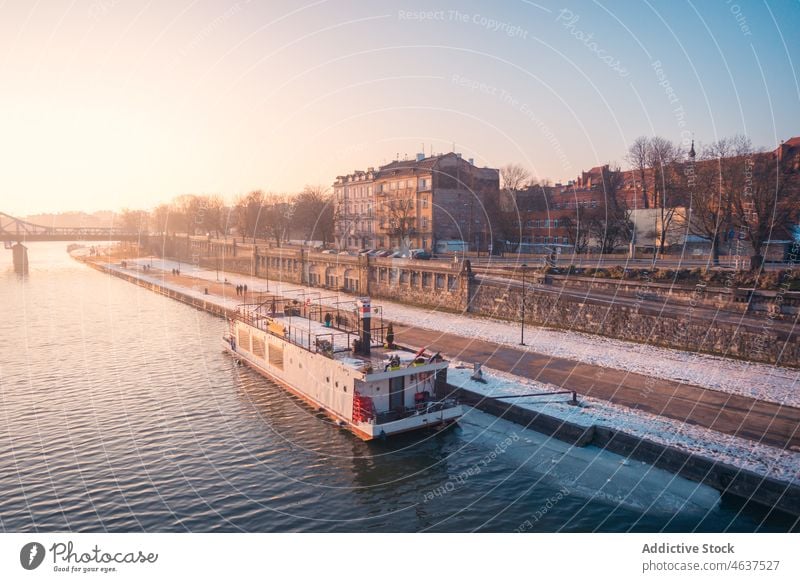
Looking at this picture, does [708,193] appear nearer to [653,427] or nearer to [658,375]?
[658,375]

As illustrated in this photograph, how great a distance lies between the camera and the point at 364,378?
2172 cm

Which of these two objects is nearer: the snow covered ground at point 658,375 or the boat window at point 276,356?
the snow covered ground at point 658,375

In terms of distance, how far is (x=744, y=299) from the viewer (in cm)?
3212

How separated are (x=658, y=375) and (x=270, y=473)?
18299 mm

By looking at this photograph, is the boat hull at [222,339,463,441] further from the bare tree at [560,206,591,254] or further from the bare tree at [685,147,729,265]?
the bare tree at [560,206,591,254]

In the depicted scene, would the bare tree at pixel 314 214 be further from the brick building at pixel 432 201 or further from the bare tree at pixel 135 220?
the bare tree at pixel 135 220

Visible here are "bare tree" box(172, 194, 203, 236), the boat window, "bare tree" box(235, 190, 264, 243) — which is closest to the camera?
the boat window

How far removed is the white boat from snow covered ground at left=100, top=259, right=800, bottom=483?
3.17m

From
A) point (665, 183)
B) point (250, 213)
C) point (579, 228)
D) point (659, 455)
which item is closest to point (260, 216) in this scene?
point (250, 213)

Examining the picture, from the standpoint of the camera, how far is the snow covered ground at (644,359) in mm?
24852

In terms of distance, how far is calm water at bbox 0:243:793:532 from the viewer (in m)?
16.3

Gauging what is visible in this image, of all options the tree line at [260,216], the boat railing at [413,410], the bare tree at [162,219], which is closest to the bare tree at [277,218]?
the tree line at [260,216]

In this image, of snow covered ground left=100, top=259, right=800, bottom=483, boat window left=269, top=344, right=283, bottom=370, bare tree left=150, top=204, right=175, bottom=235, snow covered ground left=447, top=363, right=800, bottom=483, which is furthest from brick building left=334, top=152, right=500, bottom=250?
bare tree left=150, top=204, right=175, bottom=235

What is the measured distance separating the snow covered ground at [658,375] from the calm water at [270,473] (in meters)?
1.54
